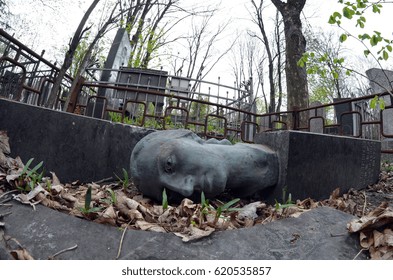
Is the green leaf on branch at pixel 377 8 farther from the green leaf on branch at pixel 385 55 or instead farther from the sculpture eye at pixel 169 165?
the sculpture eye at pixel 169 165

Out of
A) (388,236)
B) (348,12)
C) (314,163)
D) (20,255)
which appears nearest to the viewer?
(20,255)

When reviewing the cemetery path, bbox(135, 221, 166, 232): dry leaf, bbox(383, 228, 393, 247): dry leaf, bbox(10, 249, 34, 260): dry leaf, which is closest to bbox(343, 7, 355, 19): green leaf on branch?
the cemetery path

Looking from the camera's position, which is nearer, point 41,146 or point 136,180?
point 136,180

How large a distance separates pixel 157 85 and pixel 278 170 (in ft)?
23.5

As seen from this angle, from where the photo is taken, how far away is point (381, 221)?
1625 mm


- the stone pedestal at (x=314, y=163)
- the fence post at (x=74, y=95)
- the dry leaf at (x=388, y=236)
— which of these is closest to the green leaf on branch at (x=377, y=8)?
the stone pedestal at (x=314, y=163)

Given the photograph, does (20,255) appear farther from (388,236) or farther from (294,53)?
(294,53)

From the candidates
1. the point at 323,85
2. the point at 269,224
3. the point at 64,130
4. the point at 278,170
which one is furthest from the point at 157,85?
the point at 323,85

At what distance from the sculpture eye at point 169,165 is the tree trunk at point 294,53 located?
20.3ft

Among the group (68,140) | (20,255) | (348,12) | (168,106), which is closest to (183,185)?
(20,255)

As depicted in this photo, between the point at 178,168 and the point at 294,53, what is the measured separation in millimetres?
7264

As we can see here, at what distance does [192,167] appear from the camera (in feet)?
7.25

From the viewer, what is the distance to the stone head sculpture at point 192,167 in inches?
86.8
